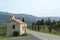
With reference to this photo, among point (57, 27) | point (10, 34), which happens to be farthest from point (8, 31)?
point (57, 27)

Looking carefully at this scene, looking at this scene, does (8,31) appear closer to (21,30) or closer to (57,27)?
(21,30)

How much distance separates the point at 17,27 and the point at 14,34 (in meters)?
2.06

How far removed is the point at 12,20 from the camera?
2176 inches

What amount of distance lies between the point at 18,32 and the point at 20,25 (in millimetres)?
2454

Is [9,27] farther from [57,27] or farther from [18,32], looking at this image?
[57,27]

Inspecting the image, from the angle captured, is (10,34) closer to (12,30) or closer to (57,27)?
(12,30)

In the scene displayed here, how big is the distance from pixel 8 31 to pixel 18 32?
310cm

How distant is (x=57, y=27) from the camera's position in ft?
242

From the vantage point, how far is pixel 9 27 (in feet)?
181

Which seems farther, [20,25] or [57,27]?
[57,27]

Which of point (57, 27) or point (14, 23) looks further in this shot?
point (57, 27)

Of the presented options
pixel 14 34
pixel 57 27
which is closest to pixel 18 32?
pixel 14 34

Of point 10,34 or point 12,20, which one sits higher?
point 12,20

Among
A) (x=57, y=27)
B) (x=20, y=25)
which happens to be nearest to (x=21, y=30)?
(x=20, y=25)
